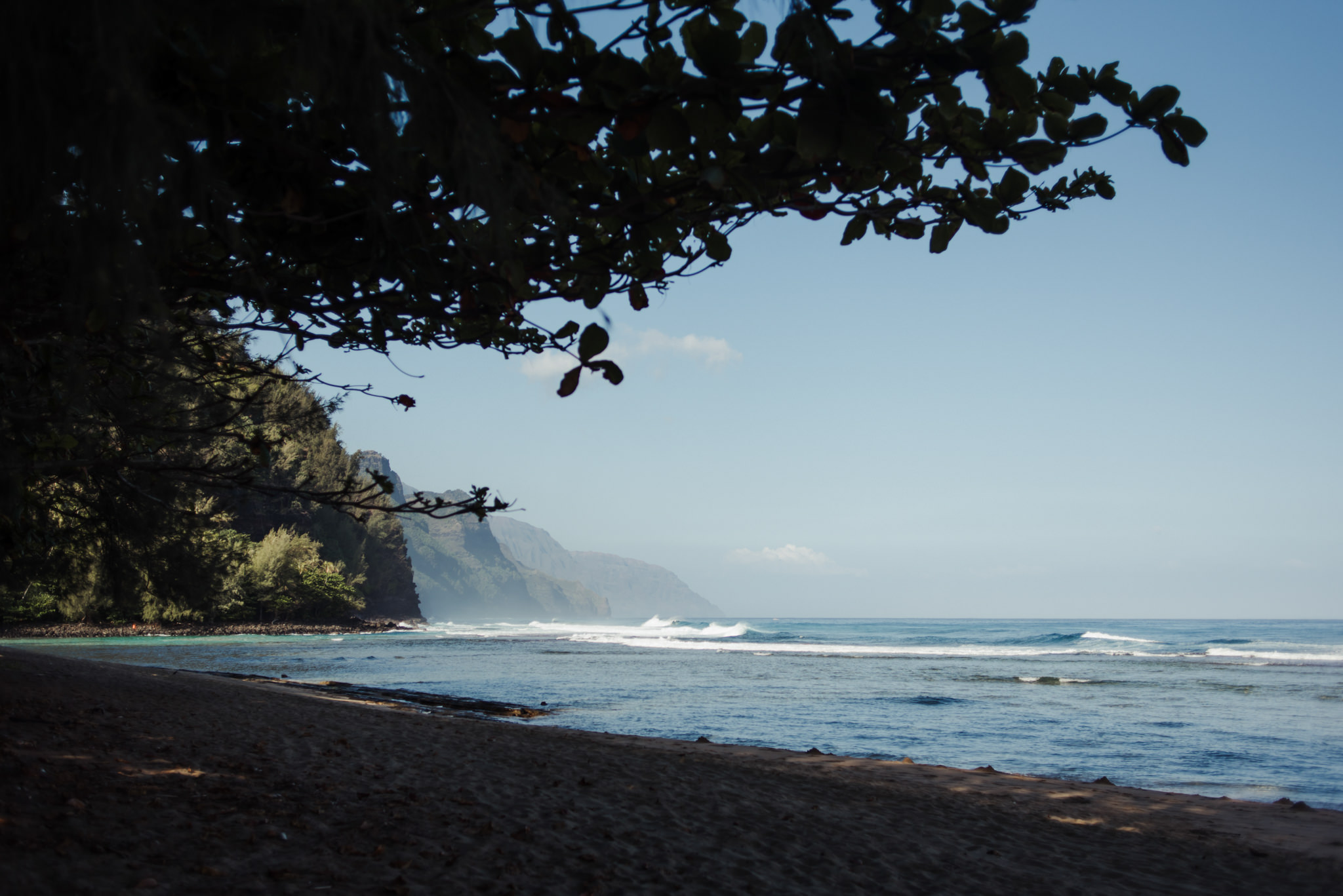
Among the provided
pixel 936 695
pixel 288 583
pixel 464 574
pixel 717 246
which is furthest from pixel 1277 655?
pixel 464 574

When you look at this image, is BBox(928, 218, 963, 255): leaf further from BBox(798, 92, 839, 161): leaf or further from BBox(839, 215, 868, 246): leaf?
BBox(798, 92, 839, 161): leaf

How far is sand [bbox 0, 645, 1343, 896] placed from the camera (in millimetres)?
2863

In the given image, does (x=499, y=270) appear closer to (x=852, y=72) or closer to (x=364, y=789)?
(x=852, y=72)

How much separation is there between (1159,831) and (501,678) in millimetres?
15830

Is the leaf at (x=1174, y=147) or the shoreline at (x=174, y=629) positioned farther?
the shoreline at (x=174, y=629)

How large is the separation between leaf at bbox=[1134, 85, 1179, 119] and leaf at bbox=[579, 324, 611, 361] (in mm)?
1322

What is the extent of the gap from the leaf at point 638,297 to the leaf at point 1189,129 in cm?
143

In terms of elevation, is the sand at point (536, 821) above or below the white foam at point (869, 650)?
above

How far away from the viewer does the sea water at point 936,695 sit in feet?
32.2

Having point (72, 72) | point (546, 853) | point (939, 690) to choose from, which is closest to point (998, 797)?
point (546, 853)

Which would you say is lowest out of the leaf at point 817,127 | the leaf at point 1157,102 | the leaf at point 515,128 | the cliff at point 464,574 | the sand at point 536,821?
the cliff at point 464,574

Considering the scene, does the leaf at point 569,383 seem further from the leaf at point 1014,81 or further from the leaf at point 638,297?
the leaf at point 1014,81

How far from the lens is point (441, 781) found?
487cm

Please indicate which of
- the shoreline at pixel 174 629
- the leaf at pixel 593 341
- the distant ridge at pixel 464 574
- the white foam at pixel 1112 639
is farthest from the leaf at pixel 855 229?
the distant ridge at pixel 464 574
